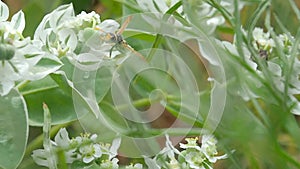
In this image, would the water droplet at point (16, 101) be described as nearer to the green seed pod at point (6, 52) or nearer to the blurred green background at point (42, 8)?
the green seed pod at point (6, 52)

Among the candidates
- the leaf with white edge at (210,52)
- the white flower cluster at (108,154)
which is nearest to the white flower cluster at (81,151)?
the white flower cluster at (108,154)

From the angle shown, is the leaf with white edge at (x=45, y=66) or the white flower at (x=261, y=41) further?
the white flower at (x=261, y=41)

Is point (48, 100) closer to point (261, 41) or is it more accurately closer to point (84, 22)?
point (84, 22)

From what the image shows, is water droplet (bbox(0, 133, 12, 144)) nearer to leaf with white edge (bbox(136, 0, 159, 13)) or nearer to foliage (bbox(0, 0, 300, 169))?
foliage (bbox(0, 0, 300, 169))

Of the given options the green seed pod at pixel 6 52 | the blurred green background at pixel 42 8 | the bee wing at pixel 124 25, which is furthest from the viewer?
the blurred green background at pixel 42 8

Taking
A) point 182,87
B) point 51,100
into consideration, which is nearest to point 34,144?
point 51,100

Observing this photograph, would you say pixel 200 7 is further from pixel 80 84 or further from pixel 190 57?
pixel 80 84

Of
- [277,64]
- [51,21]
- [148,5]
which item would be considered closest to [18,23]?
[51,21]
